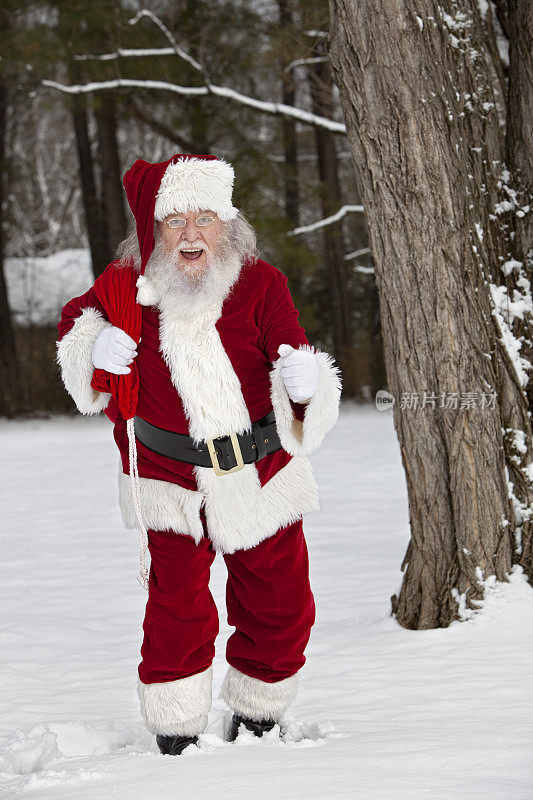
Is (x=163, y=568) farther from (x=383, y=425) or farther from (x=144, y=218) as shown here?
(x=383, y=425)

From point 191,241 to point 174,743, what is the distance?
149 centimetres

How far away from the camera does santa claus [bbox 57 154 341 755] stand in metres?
2.74

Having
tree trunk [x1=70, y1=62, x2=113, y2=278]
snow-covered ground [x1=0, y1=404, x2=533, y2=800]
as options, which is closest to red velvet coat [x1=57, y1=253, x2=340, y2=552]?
snow-covered ground [x1=0, y1=404, x2=533, y2=800]

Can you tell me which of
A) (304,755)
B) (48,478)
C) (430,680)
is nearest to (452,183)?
(430,680)

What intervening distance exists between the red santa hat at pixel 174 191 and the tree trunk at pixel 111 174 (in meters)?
10.3

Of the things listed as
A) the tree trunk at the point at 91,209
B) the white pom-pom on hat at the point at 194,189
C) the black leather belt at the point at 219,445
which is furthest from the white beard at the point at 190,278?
the tree trunk at the point at 91,209

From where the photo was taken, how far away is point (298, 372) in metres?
2.60

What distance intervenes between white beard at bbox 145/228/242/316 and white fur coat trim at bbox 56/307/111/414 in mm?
216

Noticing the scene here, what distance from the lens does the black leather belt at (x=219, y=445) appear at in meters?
2.74

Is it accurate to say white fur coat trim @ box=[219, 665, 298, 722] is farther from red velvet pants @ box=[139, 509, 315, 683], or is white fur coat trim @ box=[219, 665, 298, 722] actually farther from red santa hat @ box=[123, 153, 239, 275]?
red santa hat @ box=[123, 153, 239, 275]

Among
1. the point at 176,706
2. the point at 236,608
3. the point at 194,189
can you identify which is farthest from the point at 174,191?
the point at 176,706

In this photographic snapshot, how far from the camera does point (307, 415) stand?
8.75ft

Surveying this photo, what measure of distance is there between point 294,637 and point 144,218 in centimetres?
135

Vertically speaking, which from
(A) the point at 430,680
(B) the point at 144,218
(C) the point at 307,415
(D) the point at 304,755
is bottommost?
(A) the point at 430,680
